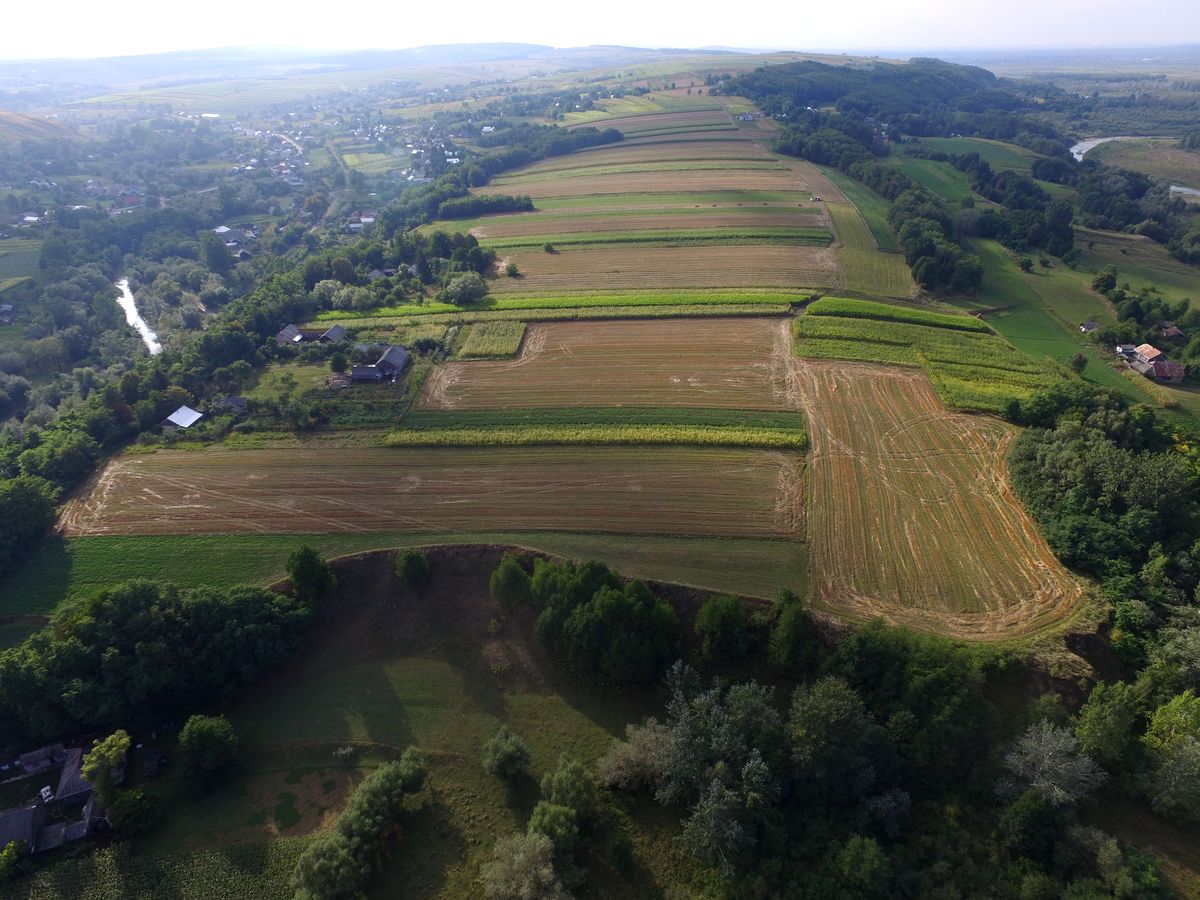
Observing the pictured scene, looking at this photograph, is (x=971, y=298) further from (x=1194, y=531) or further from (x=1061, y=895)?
(x=1061, y=895)

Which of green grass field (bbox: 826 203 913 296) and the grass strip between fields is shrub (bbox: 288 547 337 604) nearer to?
the grass strip between fields

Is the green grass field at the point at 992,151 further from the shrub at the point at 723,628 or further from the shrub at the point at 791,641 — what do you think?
the shrub at the point at 723,628

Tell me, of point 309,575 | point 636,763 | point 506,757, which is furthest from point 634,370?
point 506,757

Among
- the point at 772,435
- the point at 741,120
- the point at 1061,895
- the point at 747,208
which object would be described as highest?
the point at 741,120

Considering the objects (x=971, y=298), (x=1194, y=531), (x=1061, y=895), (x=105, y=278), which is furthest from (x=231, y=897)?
(x=105, y=278)

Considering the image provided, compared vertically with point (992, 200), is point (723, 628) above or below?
below

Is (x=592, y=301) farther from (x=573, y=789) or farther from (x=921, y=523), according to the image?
(x=573, y=789)

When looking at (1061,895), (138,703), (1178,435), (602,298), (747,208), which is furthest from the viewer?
(747,208)
